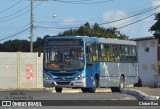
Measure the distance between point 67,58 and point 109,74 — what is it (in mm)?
4540

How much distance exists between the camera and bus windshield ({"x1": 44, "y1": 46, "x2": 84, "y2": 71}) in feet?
96.0

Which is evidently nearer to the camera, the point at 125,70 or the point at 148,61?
the point at 125,70

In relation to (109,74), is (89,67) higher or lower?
higher

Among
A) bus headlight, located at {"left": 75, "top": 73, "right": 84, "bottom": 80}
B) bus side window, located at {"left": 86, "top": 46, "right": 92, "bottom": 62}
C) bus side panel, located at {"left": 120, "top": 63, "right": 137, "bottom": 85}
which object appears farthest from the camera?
bus side panel, located at {"left": 120, "top": 63, "right": 137, "bottom": 85}

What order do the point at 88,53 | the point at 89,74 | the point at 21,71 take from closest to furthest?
the point at 88,53 < the point at 89,74 < the point at 21,71

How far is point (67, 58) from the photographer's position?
29.2 m

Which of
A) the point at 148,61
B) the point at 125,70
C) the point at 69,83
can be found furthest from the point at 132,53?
the point at 148,61

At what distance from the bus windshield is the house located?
25.7 m

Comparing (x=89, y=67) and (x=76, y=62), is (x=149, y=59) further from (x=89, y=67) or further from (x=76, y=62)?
(x=76, y=62)

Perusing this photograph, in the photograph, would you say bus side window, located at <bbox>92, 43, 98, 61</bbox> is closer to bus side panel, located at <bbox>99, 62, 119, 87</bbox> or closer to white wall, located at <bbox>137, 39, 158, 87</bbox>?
bus side panel, located at <bbox>99, 62, 119, 87</bbox>

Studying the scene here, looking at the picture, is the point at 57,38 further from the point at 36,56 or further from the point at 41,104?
the point at 41,104

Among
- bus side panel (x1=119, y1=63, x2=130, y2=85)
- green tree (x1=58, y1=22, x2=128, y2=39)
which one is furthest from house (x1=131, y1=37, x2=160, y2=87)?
bus side panel (x1=119, y1=63, x2=130, y2=85)

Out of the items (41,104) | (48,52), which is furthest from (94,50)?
(41,104)

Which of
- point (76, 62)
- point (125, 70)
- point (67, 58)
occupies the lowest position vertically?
point (125, 70)
